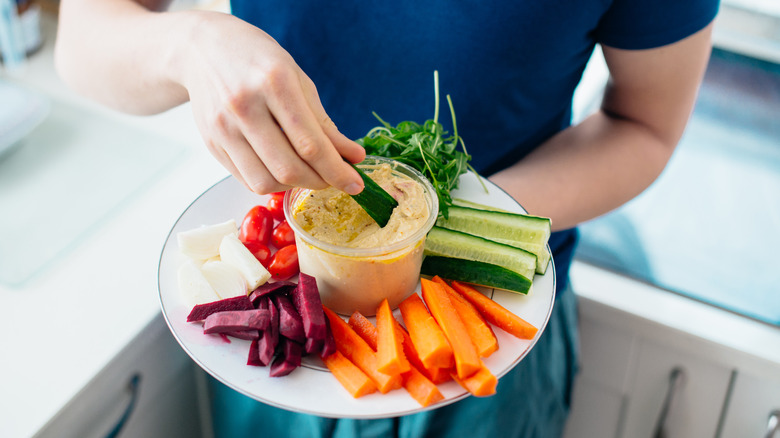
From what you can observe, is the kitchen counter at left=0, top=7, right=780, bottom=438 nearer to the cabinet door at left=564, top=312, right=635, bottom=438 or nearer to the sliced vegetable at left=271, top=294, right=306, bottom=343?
the cabinet door at left=564, top=312, right=635, bottom=438

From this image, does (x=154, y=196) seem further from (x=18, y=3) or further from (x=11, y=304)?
(x=18, y=3)

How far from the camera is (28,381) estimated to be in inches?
37.6

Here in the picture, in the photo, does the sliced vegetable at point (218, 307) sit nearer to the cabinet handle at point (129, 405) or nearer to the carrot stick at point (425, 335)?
the carrot stick at point (425, 335)

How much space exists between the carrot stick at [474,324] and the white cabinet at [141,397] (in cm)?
57

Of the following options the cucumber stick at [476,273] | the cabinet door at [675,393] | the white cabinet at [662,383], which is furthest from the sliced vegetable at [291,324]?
the cabinet door at [675,393]

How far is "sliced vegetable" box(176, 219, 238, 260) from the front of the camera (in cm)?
85

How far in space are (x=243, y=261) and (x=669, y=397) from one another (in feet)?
3.82

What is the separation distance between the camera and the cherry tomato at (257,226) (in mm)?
896

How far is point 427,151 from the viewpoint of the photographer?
0.93 m

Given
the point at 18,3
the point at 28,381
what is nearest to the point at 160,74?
the point at 28,381

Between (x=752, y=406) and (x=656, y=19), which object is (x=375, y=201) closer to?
(x=656, y=19)

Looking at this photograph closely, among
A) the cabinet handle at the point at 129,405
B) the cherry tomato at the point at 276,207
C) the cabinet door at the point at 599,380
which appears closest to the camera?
the cherry tomato at the point at 276,207

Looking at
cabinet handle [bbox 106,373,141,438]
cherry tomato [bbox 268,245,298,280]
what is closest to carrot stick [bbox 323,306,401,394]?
cherry tomato [bbox 268,245,298,280]

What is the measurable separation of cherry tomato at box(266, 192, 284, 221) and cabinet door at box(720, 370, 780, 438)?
1092mm
